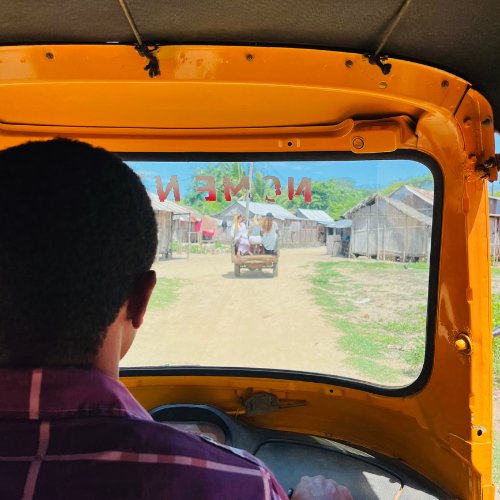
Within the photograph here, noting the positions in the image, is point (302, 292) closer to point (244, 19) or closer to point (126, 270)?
point (244, 19)

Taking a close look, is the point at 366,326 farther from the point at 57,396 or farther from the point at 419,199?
the point at 57,396

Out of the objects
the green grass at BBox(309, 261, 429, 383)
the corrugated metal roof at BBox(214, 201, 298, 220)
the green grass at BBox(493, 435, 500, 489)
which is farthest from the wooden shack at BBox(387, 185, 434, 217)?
the green grass at BBox(493, 435, 500, 489)

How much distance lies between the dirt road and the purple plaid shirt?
198 centimetres

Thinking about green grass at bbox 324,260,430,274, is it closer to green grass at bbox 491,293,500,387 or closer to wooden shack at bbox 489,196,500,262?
wooden shack at bbox 489,196,500,262

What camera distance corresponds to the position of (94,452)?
0.53m

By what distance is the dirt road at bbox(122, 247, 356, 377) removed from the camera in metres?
2.65

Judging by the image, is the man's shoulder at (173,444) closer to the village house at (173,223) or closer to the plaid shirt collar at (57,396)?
the plaid shirt collar at (57,396)

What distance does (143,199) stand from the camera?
2.40ft

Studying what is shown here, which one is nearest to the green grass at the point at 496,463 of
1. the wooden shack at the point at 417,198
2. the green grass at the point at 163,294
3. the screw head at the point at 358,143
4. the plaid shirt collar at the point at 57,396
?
the wooden shack at the point at 417,198

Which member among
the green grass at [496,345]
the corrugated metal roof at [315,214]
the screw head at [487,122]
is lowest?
the green grass at [496,345]

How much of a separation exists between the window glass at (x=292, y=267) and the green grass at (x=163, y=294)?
0.03 feet

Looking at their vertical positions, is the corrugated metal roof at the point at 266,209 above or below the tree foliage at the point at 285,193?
below

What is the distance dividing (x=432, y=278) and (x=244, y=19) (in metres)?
1.47

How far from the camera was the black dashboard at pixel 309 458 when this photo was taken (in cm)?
201
